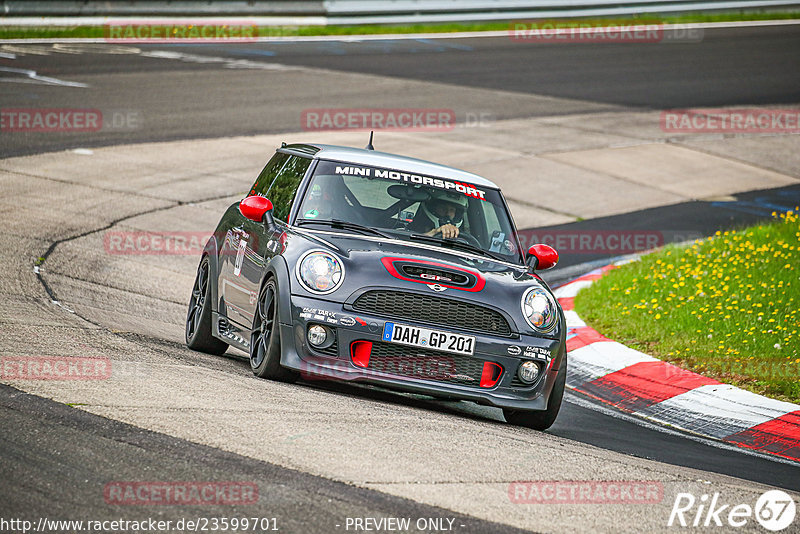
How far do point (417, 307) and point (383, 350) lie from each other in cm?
33

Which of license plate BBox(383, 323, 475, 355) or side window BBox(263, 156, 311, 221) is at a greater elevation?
side window BBox(263, 156, 311, 221)

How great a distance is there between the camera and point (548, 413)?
7297 millimetres

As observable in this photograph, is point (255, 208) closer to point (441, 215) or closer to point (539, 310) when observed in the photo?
point (441, 215)

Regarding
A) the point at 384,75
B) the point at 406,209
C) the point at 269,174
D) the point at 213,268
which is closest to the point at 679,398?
the point at 406,209

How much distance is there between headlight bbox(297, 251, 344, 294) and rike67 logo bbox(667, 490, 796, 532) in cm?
253

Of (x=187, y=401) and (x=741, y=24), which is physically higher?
(x=741, y=24)

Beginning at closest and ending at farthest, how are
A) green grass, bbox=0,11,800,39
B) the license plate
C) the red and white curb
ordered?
the license plate → the red and white curb → green grass, bbox=0,11,800,39

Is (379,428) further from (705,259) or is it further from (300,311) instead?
(705,259)

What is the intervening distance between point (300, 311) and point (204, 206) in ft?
25.6

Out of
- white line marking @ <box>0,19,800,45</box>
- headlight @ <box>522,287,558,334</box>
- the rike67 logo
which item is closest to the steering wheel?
headlight @ <box>522,287,558,334</box>

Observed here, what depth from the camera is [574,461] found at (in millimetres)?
5852

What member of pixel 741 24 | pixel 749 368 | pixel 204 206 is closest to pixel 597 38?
pixel 741 24

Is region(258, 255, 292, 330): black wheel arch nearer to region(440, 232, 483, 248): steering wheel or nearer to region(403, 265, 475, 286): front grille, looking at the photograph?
region(403, 265, 475, 286): front grille

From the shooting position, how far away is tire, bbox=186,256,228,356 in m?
8.63
